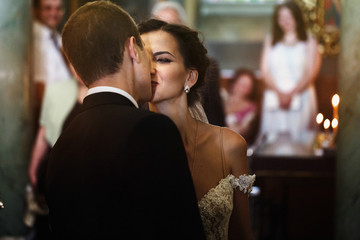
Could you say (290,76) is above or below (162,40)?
below

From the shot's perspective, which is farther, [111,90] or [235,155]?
[235,155]

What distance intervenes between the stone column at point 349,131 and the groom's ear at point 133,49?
2.54 metres

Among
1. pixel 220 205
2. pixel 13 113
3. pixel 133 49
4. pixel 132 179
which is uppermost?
pixel 133 49

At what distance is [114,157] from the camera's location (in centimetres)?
198

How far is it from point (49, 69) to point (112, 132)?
20.9 feet

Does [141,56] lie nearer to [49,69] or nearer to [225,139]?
[225,139]

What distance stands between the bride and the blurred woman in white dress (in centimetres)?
596

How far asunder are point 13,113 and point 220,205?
2.91 m

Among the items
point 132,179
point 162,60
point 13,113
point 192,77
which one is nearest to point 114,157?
point 132,179

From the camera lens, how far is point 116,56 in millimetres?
2100

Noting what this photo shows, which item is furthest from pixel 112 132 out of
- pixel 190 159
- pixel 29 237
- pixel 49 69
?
pixel 49 69

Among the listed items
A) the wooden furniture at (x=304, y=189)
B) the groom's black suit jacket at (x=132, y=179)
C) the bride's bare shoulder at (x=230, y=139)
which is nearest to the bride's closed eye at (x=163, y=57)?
the bride's bare shoulder at (x=230, y=139)

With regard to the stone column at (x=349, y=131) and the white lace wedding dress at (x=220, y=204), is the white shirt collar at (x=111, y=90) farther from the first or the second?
the stone column at (x=349, y=131)

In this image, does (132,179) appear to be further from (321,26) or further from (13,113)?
(321,26)
